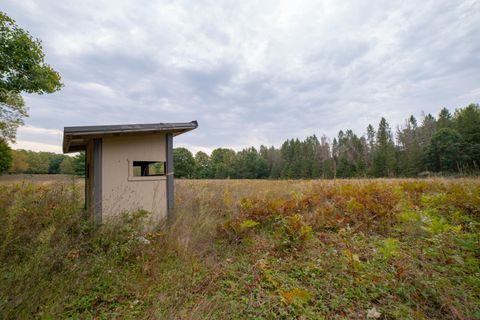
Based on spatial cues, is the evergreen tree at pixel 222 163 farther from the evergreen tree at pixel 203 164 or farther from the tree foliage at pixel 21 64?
the tree foliage at pixel 21 64

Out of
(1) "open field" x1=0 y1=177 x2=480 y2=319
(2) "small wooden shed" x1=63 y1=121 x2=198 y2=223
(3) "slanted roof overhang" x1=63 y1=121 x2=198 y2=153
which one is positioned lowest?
(1) "open field" x1=0 y1=177 x2=480 y2=319

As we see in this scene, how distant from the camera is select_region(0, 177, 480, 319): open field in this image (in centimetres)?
194

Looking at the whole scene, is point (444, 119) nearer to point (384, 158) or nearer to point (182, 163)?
point (384, 158)

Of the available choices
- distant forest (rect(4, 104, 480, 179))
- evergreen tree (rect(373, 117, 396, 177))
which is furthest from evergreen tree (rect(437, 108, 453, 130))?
evergreen tree (rect(373, 117, 396, 177))

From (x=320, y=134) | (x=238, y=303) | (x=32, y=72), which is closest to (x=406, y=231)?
(x=238, y=303)

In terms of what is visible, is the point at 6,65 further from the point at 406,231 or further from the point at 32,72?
the point at 406,231

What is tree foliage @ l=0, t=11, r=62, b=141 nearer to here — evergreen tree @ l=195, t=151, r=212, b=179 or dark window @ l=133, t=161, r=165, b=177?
dark window @ l=133, t=161, r=165, b=177

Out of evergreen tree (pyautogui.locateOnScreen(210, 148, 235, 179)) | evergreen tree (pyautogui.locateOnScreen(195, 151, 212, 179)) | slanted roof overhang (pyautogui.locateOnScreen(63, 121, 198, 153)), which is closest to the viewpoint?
slanted roof overhang (pyautogui.locateOnScreen(63, 121, 198, 153))

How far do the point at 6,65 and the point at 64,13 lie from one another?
5.15 m

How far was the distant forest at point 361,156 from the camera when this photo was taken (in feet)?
58.7

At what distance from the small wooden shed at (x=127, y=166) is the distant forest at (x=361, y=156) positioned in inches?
322

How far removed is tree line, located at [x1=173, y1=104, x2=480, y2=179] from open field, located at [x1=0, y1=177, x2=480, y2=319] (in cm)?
765

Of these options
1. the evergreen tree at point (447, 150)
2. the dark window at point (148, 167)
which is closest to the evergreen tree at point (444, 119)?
the evergreen tree at point (447, 150)

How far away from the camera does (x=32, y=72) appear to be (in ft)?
26.5
